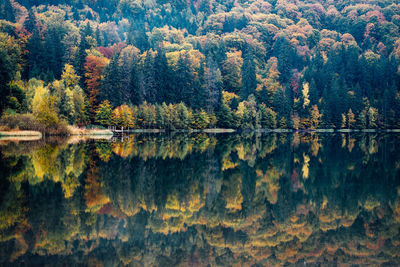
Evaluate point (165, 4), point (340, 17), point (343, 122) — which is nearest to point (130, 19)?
point (165, 4)

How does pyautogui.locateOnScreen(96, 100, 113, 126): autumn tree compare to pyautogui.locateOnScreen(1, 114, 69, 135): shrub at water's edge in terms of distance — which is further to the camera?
pyautogui.locateOnScreen(96, 100, 113, 126): autumn tree

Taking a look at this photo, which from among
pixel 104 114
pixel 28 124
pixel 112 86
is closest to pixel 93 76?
pixel 112 86

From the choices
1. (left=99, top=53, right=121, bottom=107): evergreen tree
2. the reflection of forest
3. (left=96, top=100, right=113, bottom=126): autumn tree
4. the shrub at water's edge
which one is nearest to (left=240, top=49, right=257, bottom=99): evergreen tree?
(left=99, top=53, right=121, bottom=107): evergreen tree

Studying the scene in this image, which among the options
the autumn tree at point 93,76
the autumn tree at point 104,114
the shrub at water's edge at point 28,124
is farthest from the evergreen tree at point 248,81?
the shrub at water's edge at point 28,124

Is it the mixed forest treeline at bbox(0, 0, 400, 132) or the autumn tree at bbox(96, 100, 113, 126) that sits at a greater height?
the mixed forest treeline at bbox(0, 0, 400, 132)

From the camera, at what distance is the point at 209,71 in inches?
3976

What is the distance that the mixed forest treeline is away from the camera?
75438 mm

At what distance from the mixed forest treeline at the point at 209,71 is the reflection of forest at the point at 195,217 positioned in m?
41.3

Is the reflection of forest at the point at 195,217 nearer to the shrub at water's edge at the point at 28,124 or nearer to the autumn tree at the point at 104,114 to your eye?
the shrub at water's edge at the point at 28,124

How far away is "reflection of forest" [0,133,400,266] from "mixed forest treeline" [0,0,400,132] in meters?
41.3

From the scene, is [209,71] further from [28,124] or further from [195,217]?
[195,217]

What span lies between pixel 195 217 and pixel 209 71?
91.4m

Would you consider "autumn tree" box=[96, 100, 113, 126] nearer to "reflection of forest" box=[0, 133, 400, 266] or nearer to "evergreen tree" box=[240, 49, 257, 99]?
"evergreen tree" box=[240, 49, 257, 99]

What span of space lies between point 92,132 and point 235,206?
57.6 m
